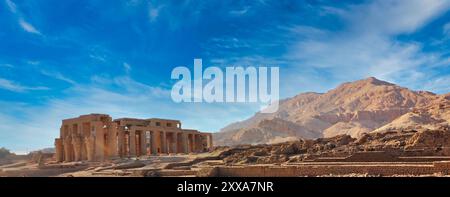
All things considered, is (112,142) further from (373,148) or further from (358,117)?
(358,117)

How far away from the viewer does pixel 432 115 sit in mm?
69250

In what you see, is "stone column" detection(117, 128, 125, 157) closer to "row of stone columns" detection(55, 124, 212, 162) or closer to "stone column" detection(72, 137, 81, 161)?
"row of stone columns" detection(55, 124, 212, 162)

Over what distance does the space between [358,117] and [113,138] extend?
84870 mm

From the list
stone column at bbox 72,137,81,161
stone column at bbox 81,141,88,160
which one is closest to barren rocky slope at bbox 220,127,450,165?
stone column at bbox 81,141,88,160

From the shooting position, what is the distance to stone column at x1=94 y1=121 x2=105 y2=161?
3757 cm

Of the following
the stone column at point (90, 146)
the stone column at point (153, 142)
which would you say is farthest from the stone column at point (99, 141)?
the stone column at point (153, 142)

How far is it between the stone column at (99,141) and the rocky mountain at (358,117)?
44673 mm

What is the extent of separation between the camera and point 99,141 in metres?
38.2

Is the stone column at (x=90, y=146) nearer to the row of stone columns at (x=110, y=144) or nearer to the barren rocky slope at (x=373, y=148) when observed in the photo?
the row of stone columns at (x=110, y=144)

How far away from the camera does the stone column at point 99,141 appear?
3757 cm
